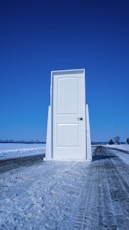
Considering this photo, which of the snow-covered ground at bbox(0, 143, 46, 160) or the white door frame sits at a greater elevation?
the white door frame

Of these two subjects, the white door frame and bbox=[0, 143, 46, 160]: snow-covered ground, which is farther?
bbox=[0, 143, 46, 160]: snow-covered ground

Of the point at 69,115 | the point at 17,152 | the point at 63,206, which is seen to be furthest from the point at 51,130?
the point at 17,152

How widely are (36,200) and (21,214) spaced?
0.51 meters

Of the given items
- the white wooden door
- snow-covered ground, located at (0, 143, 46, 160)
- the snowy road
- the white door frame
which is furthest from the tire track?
snow-covered ground, located at (0, 143, 46, 160)

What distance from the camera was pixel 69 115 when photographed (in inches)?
322

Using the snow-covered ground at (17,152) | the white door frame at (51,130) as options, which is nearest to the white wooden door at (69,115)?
the white door frame at (51,130)

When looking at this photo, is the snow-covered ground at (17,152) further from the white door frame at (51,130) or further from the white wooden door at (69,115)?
the white wooden door at (69,115)

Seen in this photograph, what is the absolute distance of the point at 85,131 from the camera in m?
7.91

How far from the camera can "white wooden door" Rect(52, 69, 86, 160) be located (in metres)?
8.01

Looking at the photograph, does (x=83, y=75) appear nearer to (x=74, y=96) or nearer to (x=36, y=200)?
(x=74, y=96)

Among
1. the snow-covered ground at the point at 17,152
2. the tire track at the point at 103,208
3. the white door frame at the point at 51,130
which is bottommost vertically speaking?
the tire track at the point at 103,208

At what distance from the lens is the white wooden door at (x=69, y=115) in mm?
8008

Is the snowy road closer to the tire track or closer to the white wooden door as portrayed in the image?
the tire track

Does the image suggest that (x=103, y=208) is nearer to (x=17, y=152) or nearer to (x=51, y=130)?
(x=51, y=130)
